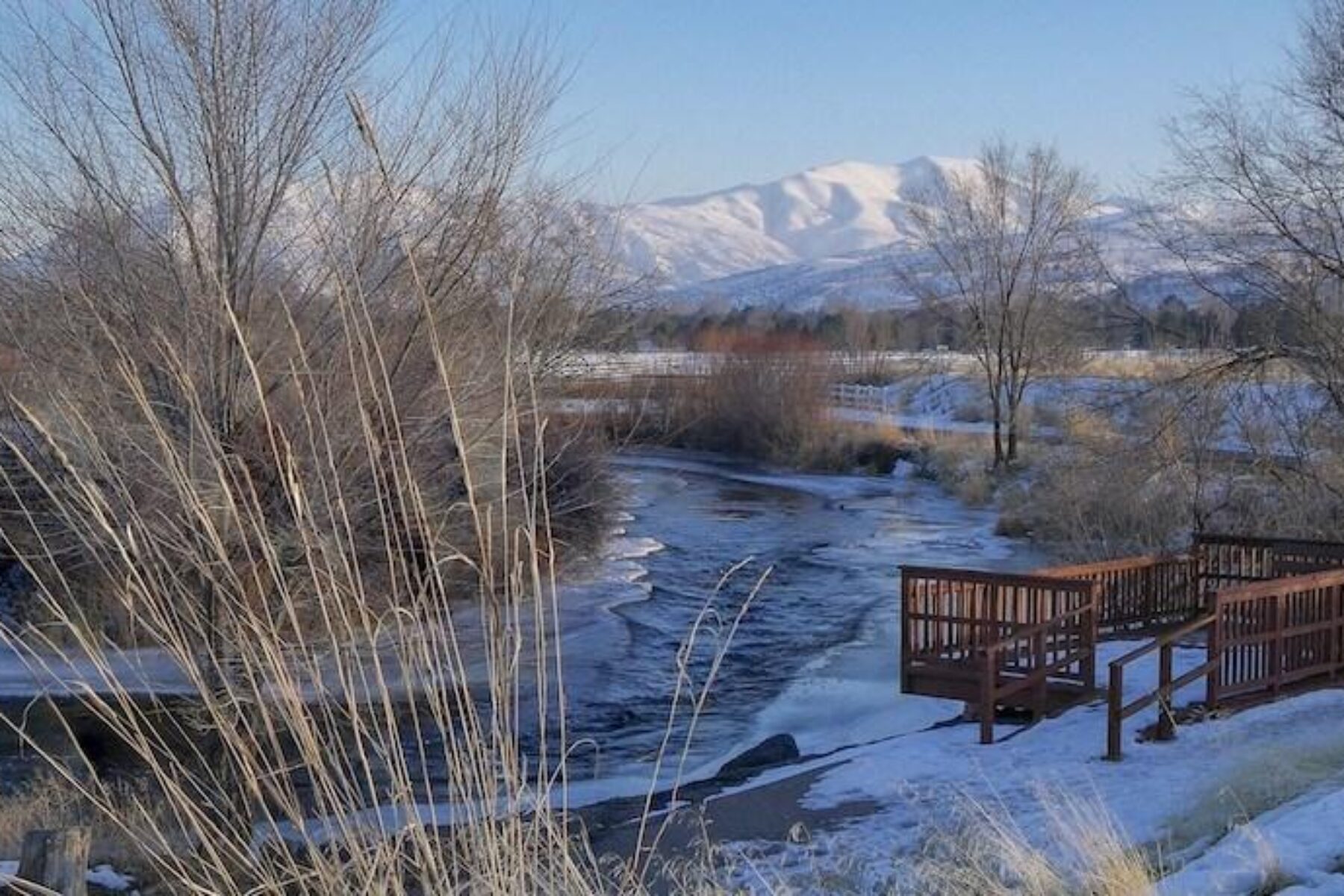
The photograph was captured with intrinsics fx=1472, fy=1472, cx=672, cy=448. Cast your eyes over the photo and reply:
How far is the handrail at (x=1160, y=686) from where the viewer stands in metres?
10.0

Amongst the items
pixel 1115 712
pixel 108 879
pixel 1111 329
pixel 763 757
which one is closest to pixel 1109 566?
pixel 763 757

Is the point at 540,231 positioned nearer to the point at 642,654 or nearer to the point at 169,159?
the point at 169,159

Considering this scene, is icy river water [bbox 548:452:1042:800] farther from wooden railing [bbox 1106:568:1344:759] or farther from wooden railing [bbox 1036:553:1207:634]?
wooden railing [bbox 1106:568:1344:759]

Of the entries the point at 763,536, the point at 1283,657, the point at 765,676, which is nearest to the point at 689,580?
the point at 763,536

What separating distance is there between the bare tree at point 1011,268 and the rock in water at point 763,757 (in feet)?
82.2

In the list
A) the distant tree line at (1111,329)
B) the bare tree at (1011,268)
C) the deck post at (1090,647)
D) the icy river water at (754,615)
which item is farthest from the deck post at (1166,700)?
the bare tree at (1011,268)

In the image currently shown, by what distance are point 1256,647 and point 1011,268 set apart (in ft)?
96.5

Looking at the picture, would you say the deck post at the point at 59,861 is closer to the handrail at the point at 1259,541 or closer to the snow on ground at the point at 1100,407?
the handrail at the point at 1259,541

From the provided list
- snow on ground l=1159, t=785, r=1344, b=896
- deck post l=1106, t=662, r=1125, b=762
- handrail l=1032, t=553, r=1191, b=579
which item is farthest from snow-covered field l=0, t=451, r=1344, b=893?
handrail l=1032, t=553, r=1191, b=579

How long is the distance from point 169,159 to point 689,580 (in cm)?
1411

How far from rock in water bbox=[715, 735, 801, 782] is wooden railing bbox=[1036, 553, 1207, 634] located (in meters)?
3.42

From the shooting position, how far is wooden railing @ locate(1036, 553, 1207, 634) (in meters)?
14.8

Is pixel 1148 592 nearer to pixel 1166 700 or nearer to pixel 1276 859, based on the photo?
pixel 1166 700

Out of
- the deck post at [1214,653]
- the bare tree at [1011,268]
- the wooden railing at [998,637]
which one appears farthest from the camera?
A: the bare tree at [1011,268]
